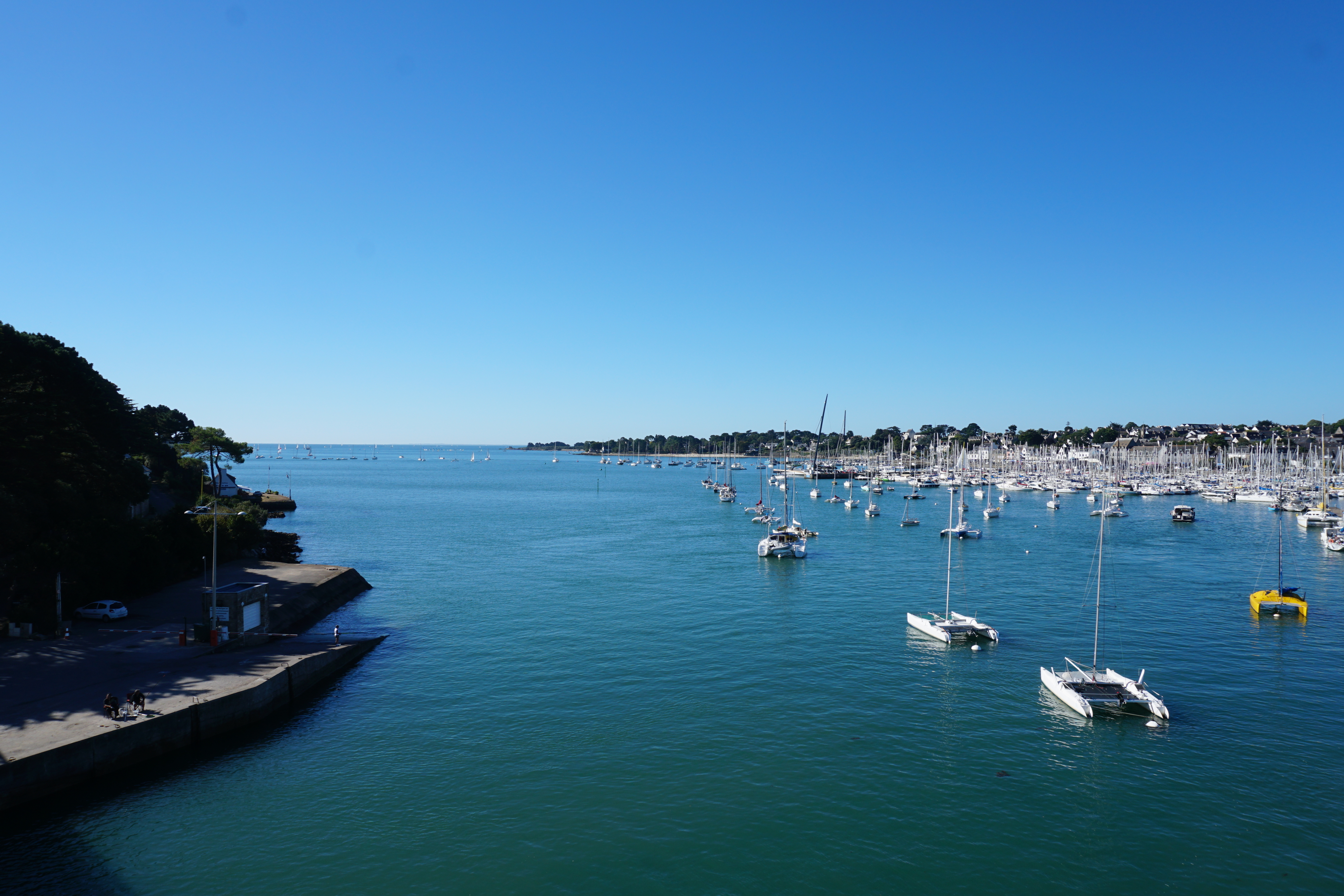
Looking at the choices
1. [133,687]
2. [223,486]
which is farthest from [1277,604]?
[223,486]

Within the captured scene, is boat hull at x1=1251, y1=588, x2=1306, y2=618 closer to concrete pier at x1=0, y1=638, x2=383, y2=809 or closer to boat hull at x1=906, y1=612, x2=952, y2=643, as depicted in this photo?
boat hull at x1=906, y1=612, x2=952, y2=643

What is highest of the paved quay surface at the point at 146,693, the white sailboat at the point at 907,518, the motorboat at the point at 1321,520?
the motorboat at the point at 1321,520

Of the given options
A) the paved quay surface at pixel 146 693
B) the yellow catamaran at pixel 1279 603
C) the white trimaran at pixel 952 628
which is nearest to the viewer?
the paved quay surface at pixel 146 693

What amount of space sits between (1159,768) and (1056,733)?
4075 millimetres

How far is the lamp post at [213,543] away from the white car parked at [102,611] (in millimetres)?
4426

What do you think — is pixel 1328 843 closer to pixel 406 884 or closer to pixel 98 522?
pixel 406 884

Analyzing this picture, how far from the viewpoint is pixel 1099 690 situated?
3572 cm

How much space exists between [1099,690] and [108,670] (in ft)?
146

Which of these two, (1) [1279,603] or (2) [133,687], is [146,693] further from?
(1) [1279,603]

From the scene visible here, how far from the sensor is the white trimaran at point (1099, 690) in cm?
3431

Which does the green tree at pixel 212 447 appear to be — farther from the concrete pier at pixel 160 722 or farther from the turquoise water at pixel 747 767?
the concrete pier at pixel 160 722

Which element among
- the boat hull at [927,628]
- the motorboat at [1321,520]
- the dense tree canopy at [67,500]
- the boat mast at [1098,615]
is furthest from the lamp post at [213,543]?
the motorboat at [1321,520]

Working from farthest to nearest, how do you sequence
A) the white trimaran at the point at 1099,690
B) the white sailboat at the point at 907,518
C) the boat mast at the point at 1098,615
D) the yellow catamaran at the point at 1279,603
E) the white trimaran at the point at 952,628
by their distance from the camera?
the white sailboat at the point at 907,518 → the yellow catamaran at the point at 1279,603 → the white trimaran at the point at 952,628 → the boat mast at the point at 1098,615 → the white trimaran at the point at 1099,690

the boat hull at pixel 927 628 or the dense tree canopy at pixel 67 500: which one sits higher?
the dense tree canopy at pixel 67 500
